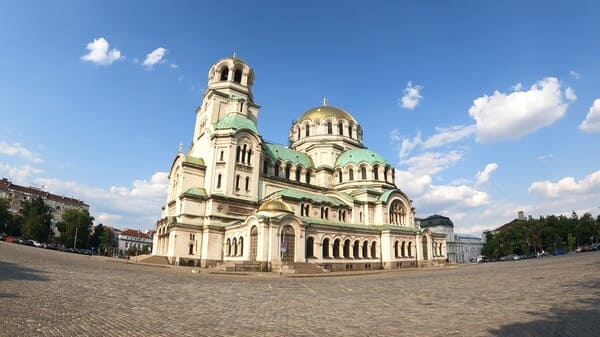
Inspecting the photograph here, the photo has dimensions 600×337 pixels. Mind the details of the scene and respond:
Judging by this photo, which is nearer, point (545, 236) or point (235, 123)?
point (235, 123)

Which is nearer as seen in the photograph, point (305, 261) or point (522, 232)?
point (305, 261)

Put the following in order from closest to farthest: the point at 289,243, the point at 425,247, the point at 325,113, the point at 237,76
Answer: the point at 289,243, the point at 425,247, the point at 237,76, the point at 325,113

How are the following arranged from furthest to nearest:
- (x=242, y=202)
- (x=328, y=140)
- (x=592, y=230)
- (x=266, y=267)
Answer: (x=592, y=230) < (x=328, y=140) < (x=242, y=202) < (x=266, y=267)

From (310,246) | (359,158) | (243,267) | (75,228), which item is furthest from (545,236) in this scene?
(75,228)

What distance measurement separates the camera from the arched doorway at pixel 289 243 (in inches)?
1343

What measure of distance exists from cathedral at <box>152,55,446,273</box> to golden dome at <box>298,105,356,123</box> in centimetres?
158

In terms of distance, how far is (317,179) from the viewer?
172 ft

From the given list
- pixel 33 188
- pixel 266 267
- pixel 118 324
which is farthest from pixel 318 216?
pixel 33 188

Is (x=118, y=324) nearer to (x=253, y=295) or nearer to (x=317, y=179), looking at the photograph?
(x=253, y=295)

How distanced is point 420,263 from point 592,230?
79187mm

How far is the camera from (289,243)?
3469cm

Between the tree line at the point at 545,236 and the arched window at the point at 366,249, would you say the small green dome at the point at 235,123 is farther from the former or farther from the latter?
the tree line at the point at 545,236

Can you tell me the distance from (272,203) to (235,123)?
12577 millimetres

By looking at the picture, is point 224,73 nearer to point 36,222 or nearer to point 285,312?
point 285,312
